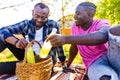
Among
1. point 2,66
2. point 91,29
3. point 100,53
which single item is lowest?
point 2,66

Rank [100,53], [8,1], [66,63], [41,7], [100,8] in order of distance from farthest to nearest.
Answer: [8,1]
[100,8]
[66,63]
[41,7]
[100,53]

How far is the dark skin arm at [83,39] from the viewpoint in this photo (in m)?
2.47

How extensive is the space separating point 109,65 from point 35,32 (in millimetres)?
1520

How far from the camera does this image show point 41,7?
3904mm

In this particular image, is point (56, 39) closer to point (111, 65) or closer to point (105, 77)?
point (105, 77)

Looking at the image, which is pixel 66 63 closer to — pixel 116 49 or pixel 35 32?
pixel 35 32

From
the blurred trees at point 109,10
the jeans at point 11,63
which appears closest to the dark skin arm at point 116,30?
the jeans at point 11,63

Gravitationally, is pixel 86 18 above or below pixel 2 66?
above

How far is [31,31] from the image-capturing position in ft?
13.5

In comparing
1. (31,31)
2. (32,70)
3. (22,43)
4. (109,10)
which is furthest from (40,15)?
(109,10)

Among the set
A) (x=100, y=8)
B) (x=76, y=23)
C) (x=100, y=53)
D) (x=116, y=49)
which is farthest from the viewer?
(x=100, y=8)

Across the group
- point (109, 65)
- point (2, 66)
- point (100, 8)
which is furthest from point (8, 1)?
point (109, 65)

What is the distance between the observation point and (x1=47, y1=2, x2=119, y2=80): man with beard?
8.55 ft

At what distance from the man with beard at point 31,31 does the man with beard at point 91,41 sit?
427 millimetres
